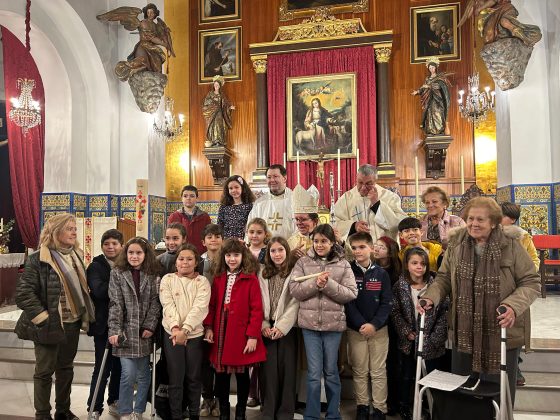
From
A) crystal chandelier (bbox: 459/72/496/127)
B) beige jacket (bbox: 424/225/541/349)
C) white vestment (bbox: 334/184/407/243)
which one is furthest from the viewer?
crystal chandelier (bbox: 459/72/496/127)

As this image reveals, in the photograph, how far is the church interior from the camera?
7453 mm

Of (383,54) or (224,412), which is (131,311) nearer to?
(224,412)

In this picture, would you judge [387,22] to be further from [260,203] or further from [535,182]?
[260,203]

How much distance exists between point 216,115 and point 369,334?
7.29 metres

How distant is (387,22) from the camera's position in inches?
380

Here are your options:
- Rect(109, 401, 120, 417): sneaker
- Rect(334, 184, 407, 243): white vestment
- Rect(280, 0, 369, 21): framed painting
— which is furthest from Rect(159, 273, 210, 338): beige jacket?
Rect(280, 0, 369, 21): framed painting

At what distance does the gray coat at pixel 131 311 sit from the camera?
3.32 m

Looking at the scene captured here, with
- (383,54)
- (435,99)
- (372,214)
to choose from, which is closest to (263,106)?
(383,54)

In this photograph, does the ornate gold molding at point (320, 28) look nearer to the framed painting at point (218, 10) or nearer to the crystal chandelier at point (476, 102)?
the framed painting at point (218, 10)

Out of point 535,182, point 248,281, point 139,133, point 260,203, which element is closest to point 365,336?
point 248,281

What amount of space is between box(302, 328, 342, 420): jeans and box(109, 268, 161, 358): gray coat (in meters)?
1.13

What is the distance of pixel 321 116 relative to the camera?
9.60 metres

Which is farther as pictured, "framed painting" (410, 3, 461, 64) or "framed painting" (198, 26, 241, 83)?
"framed painting" (198, 26, 241, 83)

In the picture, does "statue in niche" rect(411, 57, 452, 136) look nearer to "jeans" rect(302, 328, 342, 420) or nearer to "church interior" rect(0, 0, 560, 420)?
"church interior" rect(0, 0, 560, 420)
